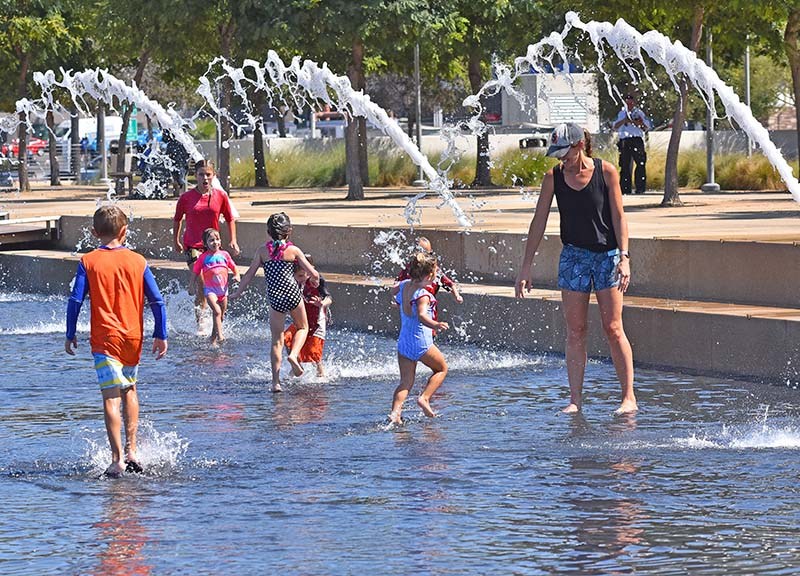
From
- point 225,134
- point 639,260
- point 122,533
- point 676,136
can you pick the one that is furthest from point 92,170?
point 122,533

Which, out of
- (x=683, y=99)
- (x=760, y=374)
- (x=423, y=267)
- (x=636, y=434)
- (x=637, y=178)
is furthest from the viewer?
(x=637, y=178)

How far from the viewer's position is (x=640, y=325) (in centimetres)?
1307

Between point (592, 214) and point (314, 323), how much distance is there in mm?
3193

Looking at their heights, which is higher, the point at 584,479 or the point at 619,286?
the point at 619,286

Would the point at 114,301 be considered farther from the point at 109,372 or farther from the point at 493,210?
the point at 493,210

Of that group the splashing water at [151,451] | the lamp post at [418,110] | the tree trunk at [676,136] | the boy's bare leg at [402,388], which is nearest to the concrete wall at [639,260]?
the boy's bare leg at [402,388]

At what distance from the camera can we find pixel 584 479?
8.46m

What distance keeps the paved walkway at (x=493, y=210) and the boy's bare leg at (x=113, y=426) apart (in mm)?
6775

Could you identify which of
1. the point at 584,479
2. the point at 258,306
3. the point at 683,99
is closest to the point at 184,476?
the point at 584,479

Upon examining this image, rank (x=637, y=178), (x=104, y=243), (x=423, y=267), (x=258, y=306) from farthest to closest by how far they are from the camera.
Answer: (x=637, y=178), (x=258, y=306), (x=423, y=267), (x=104, y=243)

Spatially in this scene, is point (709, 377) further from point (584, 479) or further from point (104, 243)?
point (104, 243)

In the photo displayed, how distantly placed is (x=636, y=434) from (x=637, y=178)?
18.6m

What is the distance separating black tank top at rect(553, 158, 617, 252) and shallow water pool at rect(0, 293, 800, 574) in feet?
3.48

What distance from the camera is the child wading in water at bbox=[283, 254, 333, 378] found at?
1283cm
